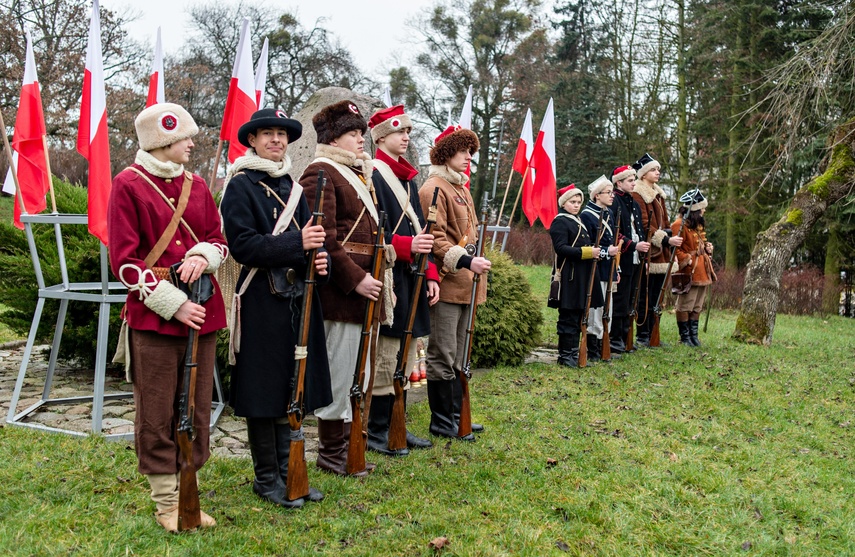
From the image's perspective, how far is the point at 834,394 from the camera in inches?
302

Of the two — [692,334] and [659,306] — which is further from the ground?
[659,306]

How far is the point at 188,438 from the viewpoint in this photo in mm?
3455

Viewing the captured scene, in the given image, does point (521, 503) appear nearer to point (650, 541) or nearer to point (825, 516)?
point (650, 541)

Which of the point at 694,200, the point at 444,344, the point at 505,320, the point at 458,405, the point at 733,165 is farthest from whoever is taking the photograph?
the point at 733,165

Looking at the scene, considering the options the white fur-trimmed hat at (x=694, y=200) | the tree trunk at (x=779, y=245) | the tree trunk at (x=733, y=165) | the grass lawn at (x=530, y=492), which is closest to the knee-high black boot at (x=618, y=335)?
the white fur-trimmed hat at (x=694, y=200)

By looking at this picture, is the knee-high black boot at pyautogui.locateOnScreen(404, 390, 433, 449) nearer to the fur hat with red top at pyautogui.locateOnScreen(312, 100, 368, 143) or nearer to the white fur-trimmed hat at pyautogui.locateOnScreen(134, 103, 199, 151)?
the fur hat with red top at pyautogui.locateOnScreen(312, 100, 368, 143)

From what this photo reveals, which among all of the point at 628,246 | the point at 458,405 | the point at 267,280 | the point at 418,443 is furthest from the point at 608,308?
the point at 267,280

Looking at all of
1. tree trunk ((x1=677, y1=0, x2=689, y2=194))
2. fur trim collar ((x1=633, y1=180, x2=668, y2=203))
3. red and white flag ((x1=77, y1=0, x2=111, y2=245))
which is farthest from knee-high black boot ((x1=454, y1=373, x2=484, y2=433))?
tree trunk ((x1=677, y1=0, x2=689, y2=194))

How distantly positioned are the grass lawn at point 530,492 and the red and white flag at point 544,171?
3.94 metres

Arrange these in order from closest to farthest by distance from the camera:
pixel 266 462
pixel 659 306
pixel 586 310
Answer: pixel 266 462
pixel 586 310
pixel 659 306

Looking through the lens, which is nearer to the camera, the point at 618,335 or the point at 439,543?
the point at 439,543

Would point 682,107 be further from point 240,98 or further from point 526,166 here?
point 240,98

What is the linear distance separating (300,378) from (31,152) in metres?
3.51

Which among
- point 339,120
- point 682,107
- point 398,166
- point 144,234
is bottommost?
point 144,234
